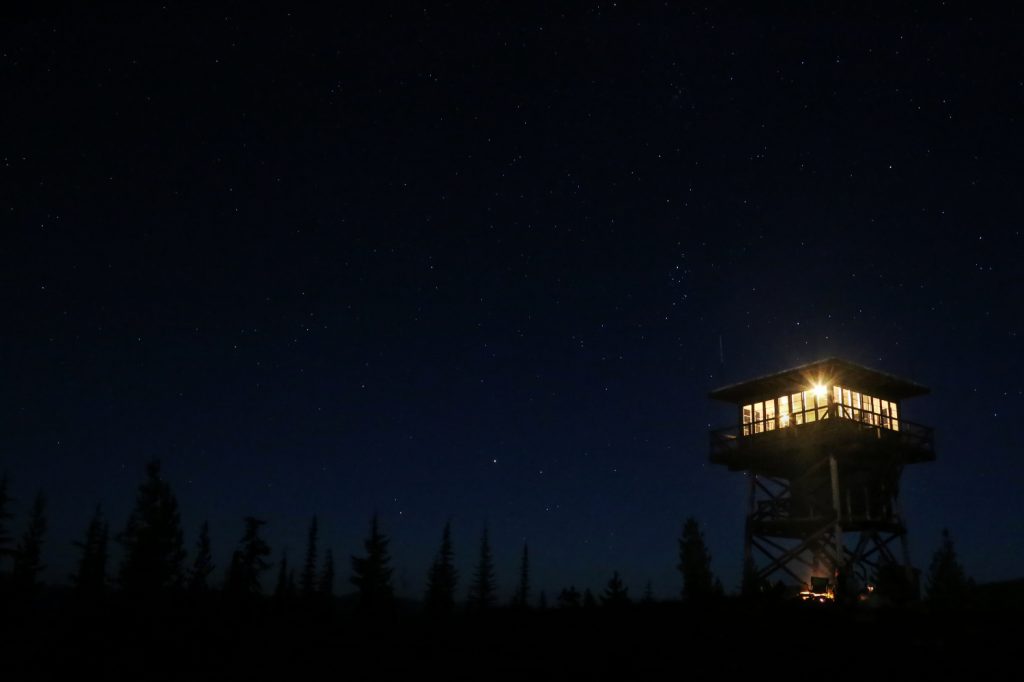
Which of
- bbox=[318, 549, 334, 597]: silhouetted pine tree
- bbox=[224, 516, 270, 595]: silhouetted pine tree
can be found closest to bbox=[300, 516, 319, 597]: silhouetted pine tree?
bbox=[318, 549, 334, 597]: silhouetted pine tree

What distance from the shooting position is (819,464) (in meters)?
36.6

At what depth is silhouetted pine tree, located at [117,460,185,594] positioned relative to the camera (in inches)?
2276

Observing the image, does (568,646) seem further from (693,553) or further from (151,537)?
(693,553)

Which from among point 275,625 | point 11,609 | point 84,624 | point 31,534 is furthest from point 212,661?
point 31,534

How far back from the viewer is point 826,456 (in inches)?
1439

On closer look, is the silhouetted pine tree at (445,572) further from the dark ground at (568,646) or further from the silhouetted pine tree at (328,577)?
the dark ground at (568,646)

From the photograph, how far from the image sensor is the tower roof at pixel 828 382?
35.6 metres

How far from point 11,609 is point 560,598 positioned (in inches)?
Answer: 1513

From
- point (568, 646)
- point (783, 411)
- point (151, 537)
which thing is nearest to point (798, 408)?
point (783, 411)

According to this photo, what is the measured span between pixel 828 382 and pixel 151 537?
45821mm

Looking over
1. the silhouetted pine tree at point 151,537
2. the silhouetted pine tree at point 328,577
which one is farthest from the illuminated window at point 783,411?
the silhouetted pine tree at point 328,577

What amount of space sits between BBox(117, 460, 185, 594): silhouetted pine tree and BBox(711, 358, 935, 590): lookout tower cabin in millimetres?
39437

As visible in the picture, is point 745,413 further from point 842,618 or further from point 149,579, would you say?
point 149,579

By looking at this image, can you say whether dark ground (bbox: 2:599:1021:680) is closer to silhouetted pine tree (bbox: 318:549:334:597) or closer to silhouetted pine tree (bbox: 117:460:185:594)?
silhouetted pine tree (bbox: 117:460:185:594)
